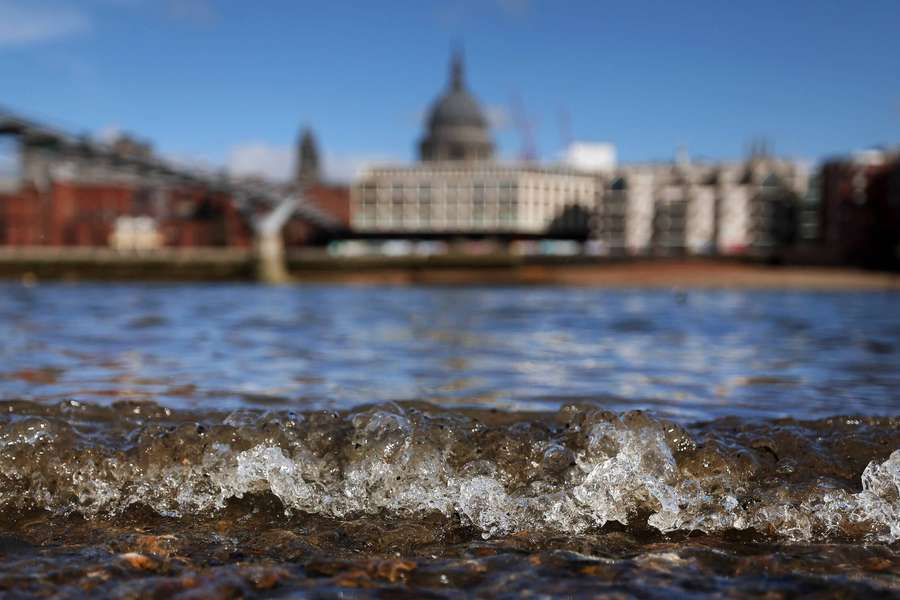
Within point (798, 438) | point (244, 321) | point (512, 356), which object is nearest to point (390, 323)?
point (244, 321)

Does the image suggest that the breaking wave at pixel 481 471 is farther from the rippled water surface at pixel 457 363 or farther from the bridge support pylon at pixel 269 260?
the bridge support pylon at pixel 269 260

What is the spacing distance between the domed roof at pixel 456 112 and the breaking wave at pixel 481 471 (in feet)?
490

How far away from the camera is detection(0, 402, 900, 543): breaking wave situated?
4738 mm

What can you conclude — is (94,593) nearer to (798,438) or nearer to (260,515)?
(260,515)

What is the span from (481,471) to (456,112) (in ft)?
497

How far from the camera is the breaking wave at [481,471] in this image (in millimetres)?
4738

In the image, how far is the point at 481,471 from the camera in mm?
5270

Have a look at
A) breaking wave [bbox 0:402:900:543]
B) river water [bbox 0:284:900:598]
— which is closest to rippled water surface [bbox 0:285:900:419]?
river water [bbox 0:284:900:598]

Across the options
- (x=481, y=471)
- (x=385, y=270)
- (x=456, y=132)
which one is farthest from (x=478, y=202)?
(x=481, y=471)

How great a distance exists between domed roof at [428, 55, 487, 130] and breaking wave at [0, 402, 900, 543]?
149 m

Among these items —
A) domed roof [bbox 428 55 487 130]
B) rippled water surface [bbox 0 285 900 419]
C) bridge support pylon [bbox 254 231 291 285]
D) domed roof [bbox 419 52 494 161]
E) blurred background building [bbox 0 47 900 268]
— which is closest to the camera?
rippled water surface [bbox 0 285 900 419]

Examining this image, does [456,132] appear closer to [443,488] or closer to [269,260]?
[269,260]

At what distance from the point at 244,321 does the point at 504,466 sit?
15150 mm

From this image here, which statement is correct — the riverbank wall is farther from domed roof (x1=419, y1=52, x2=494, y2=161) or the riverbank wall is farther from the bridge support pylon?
domed roof (x1=419, y1=52, x2=494, y2=161)
